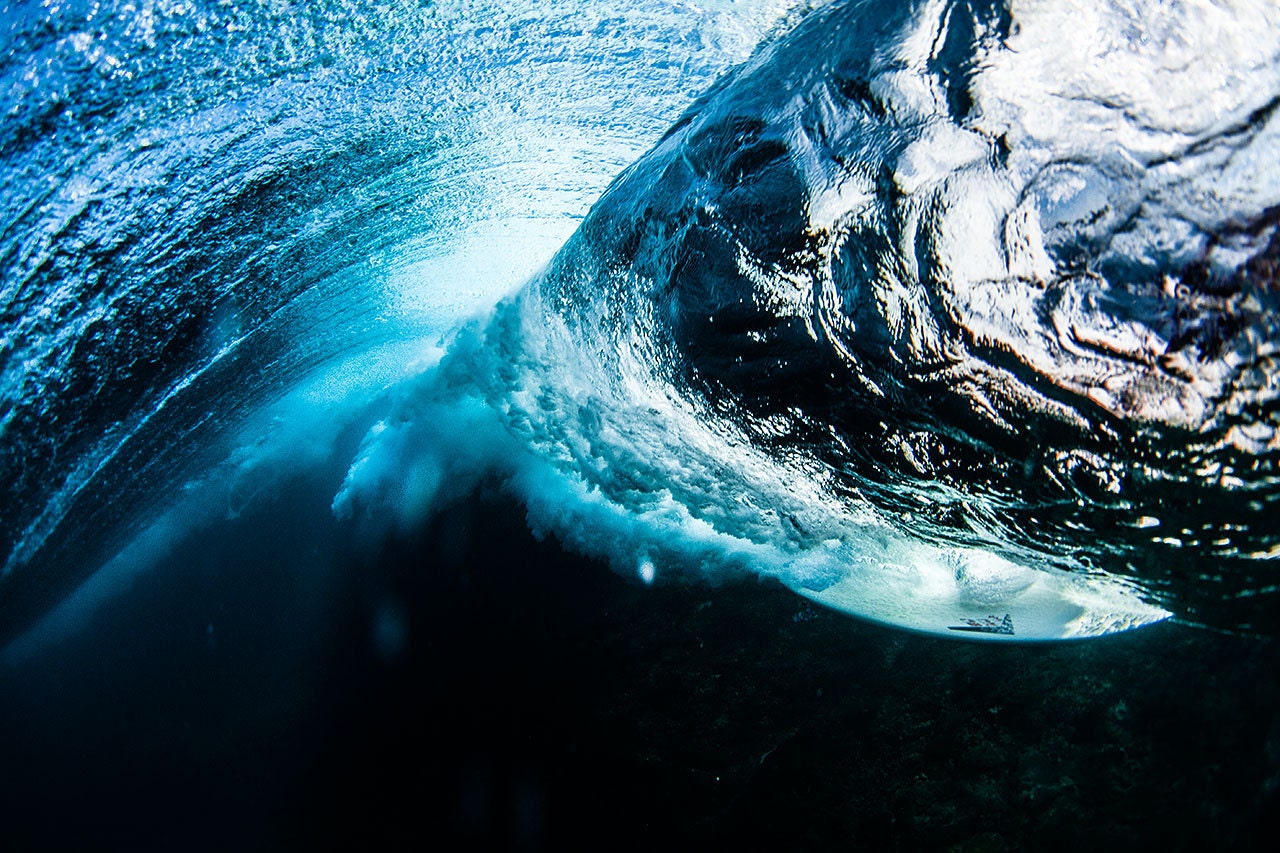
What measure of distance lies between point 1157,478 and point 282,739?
5268 millimetres

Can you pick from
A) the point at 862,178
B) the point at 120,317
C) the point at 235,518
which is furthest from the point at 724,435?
the point at 235,518

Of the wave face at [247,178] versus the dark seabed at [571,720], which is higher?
the wave face at [247,178]

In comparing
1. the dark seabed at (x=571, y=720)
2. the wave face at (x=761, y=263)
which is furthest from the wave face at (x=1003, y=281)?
the dark seabed at (x=571, y=720)

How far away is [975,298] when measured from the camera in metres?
1.22

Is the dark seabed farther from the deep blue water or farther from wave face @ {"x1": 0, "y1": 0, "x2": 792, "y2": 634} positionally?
wave face @ {"x1": 0, "y1": 0, "x2": 792, "y2": 634}

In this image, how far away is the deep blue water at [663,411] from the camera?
45.9 inches

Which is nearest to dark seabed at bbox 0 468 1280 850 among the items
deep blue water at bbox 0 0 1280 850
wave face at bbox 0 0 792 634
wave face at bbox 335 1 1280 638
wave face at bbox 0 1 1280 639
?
deep blue water at bbox 0 0 1280 850

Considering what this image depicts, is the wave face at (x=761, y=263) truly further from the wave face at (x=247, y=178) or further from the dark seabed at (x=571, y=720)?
the dark seabed at (x=571, y=720)

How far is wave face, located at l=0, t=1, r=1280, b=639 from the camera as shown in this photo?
3.65 ft

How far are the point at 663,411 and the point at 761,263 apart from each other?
89cm

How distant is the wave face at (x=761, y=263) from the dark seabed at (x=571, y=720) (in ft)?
1.05

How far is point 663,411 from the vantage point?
7.63ft

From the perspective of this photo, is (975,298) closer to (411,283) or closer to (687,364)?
(687,364)

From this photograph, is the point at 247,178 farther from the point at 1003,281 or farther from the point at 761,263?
the point at 1003,281
